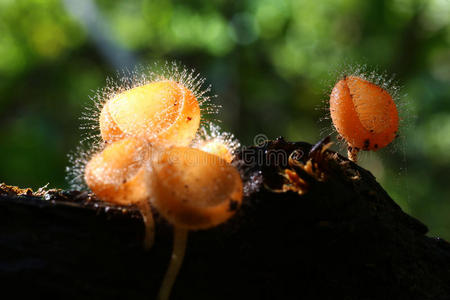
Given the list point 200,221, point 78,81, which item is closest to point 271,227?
point 200,221

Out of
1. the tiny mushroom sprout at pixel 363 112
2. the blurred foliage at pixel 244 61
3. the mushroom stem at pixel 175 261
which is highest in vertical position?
the blurred foliage at pixel 244 61

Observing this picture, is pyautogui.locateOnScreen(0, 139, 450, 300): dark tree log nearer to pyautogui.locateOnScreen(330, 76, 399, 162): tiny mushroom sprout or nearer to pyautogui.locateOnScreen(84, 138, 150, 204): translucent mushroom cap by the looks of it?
pyautogui.locateOnScreen(84, 138, 150, 204): translucent mushroom cap

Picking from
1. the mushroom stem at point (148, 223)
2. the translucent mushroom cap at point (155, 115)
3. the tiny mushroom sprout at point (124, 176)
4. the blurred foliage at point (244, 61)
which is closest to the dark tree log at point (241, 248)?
the mushroom stem at point (148, 223)

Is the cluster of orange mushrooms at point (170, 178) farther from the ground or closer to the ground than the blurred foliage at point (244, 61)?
closer to the ground

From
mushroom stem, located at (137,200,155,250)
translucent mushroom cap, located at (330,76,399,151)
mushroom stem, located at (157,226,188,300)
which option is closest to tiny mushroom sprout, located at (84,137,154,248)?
mushroom stem, located at (137,200,155,250)

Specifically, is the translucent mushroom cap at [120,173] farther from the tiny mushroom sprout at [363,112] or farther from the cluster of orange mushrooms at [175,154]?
the tiny mushroom sprout at [363,112]

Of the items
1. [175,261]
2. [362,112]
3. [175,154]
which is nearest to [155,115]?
[175,154]

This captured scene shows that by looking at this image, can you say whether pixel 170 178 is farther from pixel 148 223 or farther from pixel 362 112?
pixel 362 112
